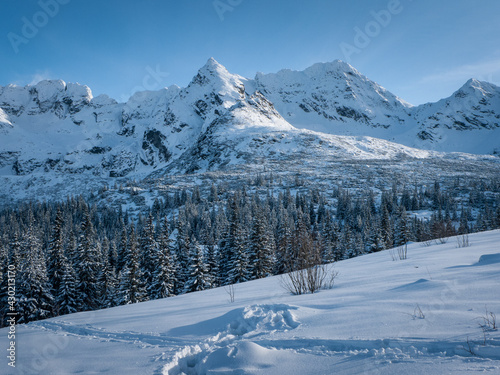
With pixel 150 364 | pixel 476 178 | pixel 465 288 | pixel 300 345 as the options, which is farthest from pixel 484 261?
pixel 476 178

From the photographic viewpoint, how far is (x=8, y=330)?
554 cm

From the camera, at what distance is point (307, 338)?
3295 mm

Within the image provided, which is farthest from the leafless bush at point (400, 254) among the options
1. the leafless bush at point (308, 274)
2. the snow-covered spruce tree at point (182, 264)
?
the snow-covered spruce tree at point (182, 264)

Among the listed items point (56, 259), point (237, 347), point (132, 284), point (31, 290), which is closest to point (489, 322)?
point (237, 347)

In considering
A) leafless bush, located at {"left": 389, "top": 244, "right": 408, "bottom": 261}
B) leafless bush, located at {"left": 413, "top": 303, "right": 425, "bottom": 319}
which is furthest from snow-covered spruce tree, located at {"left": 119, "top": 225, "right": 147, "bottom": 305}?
leafless bush, located at {"left": 413, "top": 303, "right": 425, "bottom": 319}

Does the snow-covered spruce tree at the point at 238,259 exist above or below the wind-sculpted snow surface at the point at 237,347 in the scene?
below

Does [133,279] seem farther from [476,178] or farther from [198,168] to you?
[198,168]

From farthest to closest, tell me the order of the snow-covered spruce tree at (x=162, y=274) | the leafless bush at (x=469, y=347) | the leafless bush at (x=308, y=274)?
the snow-covered spruce tree at (x=162, y=274) → the leafless bush at (x=308, y=274) → the leafless bush at (x=469, y=347)

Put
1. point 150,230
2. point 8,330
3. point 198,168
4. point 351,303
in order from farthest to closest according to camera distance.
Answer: point 198,168, point 150,230, point 8,330, point 351,303

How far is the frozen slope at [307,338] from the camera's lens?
2670 mm

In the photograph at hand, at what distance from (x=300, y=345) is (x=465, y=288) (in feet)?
10.3

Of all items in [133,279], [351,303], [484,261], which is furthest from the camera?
[133,279]

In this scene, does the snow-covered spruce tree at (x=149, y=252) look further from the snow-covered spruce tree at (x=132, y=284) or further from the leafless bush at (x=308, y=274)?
the leafless bush at (x=308, y=274)

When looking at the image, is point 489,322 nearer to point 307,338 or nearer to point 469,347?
point 469,347
